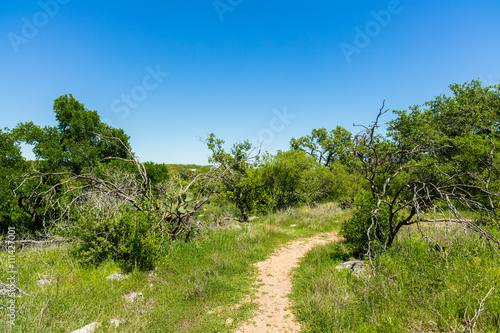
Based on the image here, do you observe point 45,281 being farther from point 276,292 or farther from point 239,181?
point 239,181

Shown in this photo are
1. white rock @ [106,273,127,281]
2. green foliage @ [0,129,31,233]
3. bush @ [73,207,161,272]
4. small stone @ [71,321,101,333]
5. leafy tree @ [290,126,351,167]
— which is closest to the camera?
small stone @ [71,321,101,333]

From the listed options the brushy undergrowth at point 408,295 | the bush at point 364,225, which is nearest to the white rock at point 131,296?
the brushy undergrowth at point 408,295

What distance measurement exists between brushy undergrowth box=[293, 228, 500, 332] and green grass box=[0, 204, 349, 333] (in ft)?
4.01

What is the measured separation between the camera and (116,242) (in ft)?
17.6

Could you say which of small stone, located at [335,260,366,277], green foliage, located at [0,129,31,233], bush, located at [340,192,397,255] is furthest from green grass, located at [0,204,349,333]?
green foliage, located at [0,129,31,233]

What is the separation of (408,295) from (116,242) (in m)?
5.68

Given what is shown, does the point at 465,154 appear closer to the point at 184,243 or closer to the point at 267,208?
the point at 267,208

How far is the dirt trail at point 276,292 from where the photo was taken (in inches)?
142

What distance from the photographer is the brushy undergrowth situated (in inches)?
118

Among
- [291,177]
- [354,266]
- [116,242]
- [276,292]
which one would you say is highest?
[291,177]

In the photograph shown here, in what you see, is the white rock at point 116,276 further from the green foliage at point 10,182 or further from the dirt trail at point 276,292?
the green foliage at point 10,182

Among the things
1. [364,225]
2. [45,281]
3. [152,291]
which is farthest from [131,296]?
[364,225]

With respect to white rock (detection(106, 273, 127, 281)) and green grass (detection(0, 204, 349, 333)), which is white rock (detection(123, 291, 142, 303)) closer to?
green grass (detection(0, 204, 349, 333))

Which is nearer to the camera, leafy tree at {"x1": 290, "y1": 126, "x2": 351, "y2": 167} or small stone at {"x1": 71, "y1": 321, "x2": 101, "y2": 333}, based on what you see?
small stone at {"x1": 71, "y1": 321, "x2": 101, "y2": 333}
